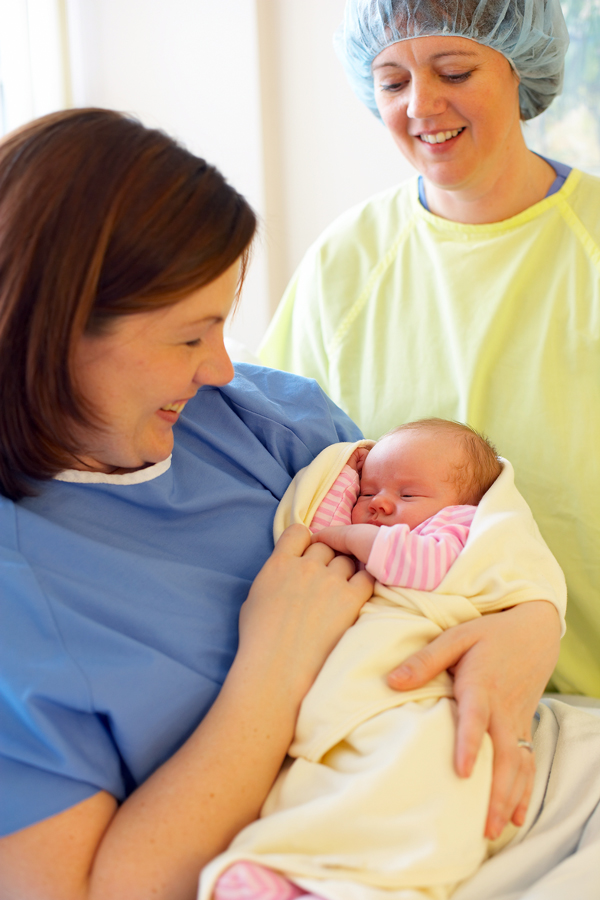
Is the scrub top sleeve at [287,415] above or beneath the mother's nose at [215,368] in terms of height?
beneath

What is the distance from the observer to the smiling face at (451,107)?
1.54 meters

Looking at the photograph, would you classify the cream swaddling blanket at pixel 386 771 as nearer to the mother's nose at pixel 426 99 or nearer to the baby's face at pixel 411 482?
the baby's face at pixel 411 482

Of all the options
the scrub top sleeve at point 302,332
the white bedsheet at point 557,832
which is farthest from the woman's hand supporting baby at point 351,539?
the scrub top sleeve at point 302,332

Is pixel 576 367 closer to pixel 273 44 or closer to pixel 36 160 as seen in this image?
pixel 36 160

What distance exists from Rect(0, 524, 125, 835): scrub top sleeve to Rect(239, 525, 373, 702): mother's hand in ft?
0.72

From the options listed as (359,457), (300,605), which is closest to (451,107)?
(359,457)

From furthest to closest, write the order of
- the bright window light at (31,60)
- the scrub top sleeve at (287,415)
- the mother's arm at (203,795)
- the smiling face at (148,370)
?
the bright window light at (31,60) → the scrub top sleeve at (287,415) → the smiling face at (148,370) → the mother's arm at (203,795)

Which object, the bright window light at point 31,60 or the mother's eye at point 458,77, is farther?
the bright window light at point 31,60

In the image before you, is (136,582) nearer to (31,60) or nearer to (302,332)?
(302,332)

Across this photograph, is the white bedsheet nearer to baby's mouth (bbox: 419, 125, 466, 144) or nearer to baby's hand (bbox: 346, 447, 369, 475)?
baby's hand (bbox: 346, 447, 369, 475)

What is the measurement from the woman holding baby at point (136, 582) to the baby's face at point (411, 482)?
14cm

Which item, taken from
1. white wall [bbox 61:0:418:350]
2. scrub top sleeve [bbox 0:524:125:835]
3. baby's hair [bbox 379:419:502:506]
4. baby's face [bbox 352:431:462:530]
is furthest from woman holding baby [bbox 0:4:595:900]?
white wall [bbox 61:0:418:350]

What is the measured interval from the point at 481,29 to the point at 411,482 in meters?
0.89

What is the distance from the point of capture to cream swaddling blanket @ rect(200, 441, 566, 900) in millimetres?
876
